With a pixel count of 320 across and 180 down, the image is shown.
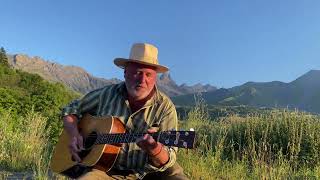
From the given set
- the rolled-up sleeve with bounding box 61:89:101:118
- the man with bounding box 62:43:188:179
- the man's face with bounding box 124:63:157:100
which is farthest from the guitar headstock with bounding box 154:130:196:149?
the rolled-up sleeve with bounding box 61:89:101:118

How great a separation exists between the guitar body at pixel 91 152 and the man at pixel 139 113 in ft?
0.23

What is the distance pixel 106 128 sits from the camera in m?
4.54

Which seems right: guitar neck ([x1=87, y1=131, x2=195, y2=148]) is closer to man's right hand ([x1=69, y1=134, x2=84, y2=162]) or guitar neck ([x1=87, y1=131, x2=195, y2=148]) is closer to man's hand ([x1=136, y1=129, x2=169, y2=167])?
man's hand ([x1=136, y1=129, x2=169, y2=167])

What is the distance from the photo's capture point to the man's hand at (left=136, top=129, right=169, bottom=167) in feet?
12.3

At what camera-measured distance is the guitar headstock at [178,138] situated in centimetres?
359

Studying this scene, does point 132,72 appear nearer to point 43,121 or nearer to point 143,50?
point 143,50

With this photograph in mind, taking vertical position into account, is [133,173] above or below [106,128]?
below

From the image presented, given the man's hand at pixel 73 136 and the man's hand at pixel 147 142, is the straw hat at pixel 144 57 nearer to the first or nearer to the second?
the man's hand at pixel 73 136

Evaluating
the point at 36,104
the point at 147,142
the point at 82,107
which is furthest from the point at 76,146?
the point at 36,104

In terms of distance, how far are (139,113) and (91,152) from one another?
51cm

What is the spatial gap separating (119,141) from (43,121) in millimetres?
6275

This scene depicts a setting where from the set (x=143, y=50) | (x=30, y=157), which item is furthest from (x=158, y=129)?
(x=30, y=157)

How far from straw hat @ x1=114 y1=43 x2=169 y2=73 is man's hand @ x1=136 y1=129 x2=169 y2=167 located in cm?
67

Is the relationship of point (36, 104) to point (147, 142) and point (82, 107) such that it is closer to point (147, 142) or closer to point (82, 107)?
point (82, 107)
